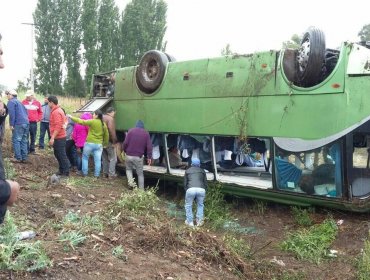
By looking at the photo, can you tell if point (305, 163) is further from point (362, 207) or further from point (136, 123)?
point (136, 123)

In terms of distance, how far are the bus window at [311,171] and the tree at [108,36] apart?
26958 mm

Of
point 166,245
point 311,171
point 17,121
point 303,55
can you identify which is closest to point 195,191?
point 311,171

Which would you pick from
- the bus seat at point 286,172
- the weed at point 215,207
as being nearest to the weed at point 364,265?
the bus seat at point 286,172

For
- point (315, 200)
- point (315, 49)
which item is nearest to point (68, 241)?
point (315, 200)

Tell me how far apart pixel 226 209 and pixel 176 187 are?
6.86 feet

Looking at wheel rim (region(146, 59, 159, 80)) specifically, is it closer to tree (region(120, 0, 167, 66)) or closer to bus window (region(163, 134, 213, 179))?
bus window (region(163, 134, 213, 179))

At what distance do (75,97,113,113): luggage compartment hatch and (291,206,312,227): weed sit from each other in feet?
18.2

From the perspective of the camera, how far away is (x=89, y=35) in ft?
106

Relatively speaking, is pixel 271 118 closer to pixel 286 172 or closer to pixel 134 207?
pixel 286 172

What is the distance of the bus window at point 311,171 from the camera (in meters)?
6.65

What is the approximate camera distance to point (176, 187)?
10.0m

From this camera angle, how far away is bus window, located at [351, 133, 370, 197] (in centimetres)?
654

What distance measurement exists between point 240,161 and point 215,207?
4.71ft

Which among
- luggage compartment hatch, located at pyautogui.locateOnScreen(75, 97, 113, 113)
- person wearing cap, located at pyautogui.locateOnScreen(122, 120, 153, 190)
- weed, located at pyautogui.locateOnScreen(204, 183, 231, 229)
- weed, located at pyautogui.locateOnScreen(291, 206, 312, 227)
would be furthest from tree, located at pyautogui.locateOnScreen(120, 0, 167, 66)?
weed, located at pyautogui.locateOnScreen(291, 206, 312, 227)
